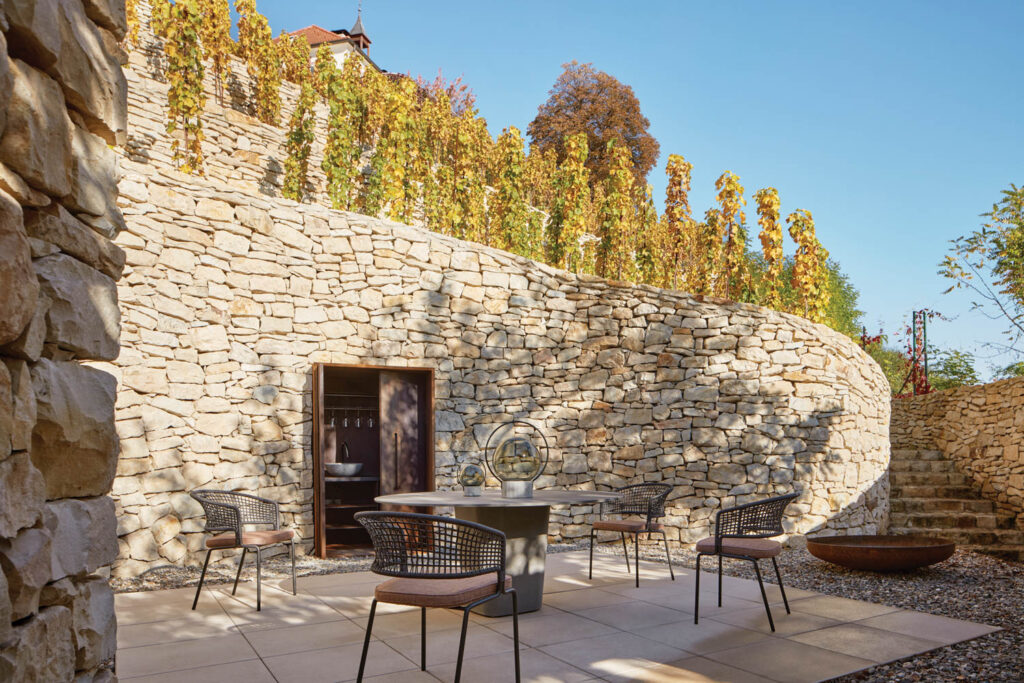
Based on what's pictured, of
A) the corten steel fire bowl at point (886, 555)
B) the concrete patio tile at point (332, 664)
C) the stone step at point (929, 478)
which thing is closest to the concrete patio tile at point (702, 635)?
the concrete patio tile at point (332, 664)

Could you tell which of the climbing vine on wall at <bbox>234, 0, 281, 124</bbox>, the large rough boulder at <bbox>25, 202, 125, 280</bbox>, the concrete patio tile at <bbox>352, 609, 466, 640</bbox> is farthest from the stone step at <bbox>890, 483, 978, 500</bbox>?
the climbing vine on wall at <bbox>234, 0, 281, 124</bbox>

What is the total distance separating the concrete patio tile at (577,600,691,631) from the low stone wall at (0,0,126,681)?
2.98 m

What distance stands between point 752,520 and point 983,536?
15.5 ft

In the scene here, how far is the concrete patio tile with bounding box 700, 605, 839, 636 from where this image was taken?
382 centimetres

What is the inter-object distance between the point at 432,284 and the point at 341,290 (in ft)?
2.95

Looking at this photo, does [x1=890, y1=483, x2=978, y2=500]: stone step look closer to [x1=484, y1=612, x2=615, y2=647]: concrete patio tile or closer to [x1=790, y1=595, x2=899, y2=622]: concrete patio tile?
[x1=790, y1=595, x2=899, y2=622]: concrete patio tile

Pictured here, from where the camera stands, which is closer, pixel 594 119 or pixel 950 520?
pixel 950 520

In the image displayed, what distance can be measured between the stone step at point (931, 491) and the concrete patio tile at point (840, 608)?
4340 mm

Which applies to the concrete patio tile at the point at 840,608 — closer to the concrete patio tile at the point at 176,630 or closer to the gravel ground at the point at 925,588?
the gravel ground at the point at 925,588

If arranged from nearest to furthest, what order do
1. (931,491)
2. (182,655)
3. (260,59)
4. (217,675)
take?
(217,675) < (182,655) < (931,491) < (260,59)

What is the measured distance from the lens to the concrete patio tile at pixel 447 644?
332 cm

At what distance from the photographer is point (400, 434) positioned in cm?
650

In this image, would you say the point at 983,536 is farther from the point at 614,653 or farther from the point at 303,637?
the point at 303,637

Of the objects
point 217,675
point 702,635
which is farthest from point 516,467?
point 217,675
